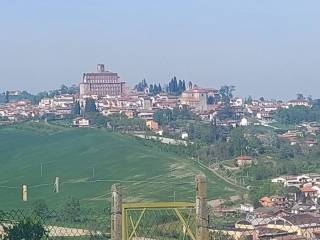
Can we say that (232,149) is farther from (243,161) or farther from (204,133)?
(204,133)

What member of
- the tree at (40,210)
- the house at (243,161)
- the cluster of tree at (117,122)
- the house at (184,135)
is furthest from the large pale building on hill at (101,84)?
the tree at (40,210)

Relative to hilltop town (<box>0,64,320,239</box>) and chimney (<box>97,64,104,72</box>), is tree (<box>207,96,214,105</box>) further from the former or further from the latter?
chimney (<box>97,64,104,72</box>)

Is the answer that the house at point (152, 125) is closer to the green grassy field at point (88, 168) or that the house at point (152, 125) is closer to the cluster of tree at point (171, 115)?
the cluster of tree at point (171, 115)

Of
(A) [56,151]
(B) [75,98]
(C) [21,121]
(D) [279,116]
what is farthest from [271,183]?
(B) [75,98]

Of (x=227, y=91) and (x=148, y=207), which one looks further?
(x=227, y=91)

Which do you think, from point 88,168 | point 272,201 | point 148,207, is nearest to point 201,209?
point 148,207
